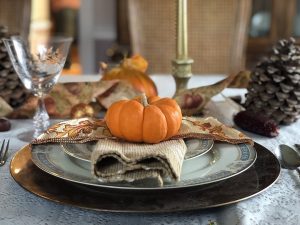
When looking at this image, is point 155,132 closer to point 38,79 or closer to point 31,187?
point 31,187

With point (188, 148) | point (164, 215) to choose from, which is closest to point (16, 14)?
point (188, 148)

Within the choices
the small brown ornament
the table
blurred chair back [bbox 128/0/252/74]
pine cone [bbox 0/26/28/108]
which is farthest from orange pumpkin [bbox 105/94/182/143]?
blurred chair back [bbox 128/0/252/74]

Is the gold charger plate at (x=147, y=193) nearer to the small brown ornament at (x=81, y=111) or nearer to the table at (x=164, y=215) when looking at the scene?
the table at (x=164, y=215)

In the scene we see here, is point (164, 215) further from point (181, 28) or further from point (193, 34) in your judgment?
point (193, 34)

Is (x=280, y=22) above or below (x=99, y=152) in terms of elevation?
below

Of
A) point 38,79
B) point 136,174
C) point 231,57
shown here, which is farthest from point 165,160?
point 231,57

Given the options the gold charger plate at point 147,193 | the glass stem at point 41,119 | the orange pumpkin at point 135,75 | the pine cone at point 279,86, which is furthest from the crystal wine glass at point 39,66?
the pine cone at point 279,86

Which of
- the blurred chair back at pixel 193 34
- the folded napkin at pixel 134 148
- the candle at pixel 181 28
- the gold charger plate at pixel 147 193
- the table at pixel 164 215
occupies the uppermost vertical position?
the candle at pixel 181 28
